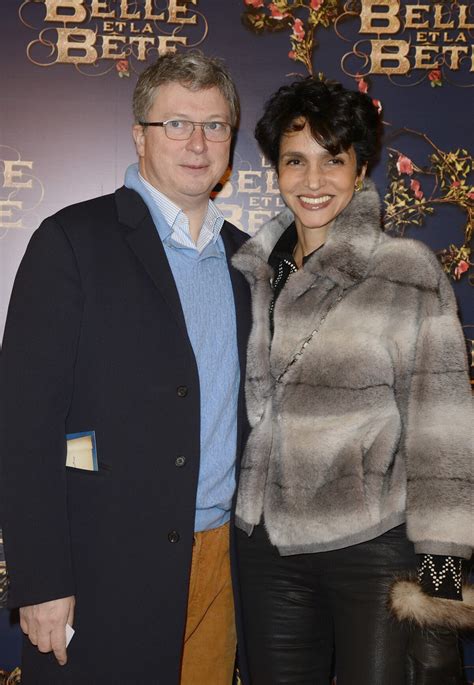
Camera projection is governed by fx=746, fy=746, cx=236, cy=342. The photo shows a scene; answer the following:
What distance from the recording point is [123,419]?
1801 mm

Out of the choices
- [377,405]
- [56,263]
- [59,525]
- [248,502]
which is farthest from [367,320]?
[59,525]

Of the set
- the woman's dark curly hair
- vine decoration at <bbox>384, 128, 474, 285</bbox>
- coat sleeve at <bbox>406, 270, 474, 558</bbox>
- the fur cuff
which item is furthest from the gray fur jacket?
vine decoration at <bbox>384, 128, 474, 285</bbox>

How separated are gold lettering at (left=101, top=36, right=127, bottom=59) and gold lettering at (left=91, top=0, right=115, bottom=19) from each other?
0.26 feet

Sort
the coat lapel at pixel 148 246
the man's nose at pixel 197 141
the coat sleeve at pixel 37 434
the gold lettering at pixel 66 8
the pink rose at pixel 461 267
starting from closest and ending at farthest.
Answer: the coat sleeve at pixel 37 434 < the coat lapel at pixel 148 246 < the man's nose at pixel 197 141 < the gold lettering at pixel 66 8 < the pink rose at pixel 461 267

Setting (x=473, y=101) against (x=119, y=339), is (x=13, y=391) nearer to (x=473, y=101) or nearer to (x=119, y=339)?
(x=119, y=339)

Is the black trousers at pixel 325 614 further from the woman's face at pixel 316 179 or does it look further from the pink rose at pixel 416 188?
the pink rose at pixel 416 188

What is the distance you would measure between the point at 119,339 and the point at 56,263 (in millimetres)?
232

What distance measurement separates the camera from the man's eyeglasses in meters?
1.98

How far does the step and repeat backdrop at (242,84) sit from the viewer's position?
260 cm

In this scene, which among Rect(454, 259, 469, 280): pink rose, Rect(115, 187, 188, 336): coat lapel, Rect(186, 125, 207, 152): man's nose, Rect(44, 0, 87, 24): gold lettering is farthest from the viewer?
Rect(454, 259, 469, 280): pink rose

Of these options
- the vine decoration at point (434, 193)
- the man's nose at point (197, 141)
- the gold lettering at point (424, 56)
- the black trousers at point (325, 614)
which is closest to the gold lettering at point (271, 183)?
the vine decoration at point (434, 193)

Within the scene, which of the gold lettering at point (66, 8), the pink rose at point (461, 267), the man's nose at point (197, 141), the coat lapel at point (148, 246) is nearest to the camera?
the coat lapel at point (148, 246)

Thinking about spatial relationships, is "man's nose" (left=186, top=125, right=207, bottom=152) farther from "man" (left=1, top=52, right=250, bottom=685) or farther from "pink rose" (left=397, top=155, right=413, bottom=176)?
"pink rose" (left=397, top=155, right=413, bottom=176)

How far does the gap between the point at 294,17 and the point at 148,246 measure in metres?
1.22
